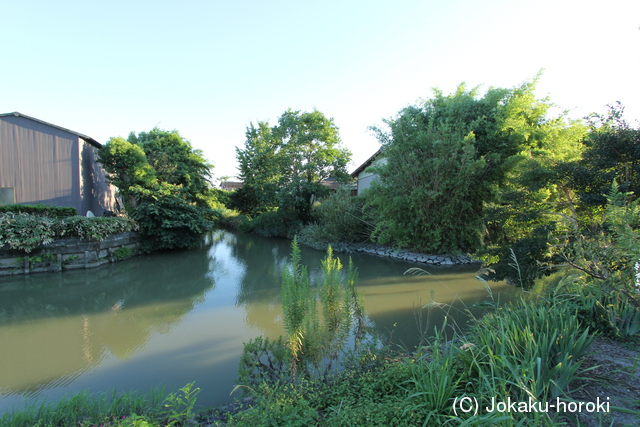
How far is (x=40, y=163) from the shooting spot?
35.6 ft

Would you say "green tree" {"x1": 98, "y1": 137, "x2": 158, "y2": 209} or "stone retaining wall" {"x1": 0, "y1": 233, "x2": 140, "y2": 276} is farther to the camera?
"green tree" {"x1": 98, "y1": 137, "x2": 158, "y2": 209}

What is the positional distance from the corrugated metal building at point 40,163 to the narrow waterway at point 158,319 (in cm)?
411

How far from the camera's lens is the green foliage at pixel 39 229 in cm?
787

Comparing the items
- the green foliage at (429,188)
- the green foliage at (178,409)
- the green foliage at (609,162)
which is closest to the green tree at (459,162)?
the green foliage at (429,188)

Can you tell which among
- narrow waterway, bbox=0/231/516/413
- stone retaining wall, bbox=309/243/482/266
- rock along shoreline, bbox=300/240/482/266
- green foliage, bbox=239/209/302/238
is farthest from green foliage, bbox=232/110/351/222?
narrow waterway, bbox=0/231/516/413

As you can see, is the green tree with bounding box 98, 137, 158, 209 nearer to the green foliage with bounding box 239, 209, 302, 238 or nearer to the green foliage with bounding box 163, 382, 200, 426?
the green foliage with bounding box 239, 209, 302, 238

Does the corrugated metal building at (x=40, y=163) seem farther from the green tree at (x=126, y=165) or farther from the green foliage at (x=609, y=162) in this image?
the green foliage at (x=609, y=162)

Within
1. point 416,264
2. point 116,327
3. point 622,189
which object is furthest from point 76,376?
point 416,264

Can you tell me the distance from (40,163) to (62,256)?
4.35 meters

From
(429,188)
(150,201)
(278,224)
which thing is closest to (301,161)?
(278,224)

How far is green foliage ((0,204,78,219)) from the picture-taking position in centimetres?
842

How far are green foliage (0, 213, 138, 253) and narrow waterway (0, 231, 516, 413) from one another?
91 centimetres

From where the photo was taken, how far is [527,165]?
489 centimetres

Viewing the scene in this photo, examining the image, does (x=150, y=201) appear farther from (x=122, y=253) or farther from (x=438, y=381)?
(x=438, y=381)
